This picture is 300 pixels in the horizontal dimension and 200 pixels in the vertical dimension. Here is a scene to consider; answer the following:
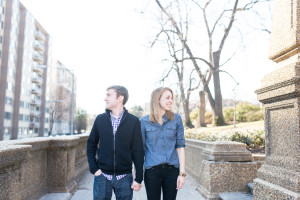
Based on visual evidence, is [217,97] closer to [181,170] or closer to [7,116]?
[181,170]

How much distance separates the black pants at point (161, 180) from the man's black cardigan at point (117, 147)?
150mm

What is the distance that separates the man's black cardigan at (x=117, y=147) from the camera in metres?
3.15

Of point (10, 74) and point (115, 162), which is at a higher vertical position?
point (10, 74)

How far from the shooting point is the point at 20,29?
5684 cm

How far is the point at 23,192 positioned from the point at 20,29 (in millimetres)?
59243

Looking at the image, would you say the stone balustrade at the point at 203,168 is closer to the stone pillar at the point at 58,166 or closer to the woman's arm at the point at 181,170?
the stone pillar at the point at 58,166

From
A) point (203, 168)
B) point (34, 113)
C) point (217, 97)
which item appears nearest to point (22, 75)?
point (34, 113)

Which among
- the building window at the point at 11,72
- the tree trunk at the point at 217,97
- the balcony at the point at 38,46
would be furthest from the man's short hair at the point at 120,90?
the balcony at the point at 38,46

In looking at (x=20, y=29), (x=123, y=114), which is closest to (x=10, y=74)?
(x=20, y=29)

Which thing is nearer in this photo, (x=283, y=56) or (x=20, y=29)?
(x=283, y=56)

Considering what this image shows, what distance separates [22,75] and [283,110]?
59280 millimetres

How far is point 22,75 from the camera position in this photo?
185ft

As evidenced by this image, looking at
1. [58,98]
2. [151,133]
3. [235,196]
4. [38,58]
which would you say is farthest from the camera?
[58,98]

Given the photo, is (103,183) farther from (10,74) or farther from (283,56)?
(10,74)
